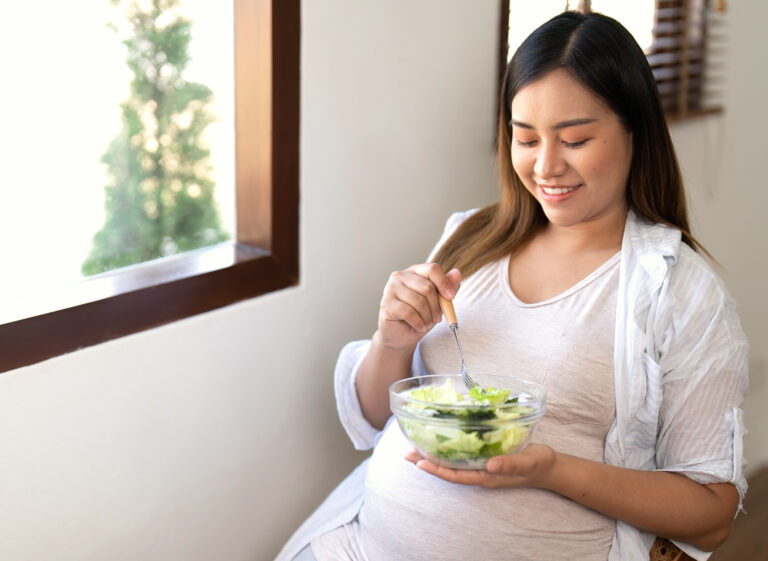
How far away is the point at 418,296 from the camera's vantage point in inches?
53.1

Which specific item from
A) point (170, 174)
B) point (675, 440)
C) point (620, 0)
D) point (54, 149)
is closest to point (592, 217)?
point (675, 440)

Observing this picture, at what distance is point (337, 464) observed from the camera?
179 centimetres

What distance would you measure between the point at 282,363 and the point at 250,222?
27cm

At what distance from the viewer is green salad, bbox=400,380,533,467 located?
3.57 feet

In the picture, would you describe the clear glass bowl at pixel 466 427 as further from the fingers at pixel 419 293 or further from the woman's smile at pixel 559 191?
the woman's smile at pixel 559 191

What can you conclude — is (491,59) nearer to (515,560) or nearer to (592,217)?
(592,217)

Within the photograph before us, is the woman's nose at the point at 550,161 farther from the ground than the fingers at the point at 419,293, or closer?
farther from the ground

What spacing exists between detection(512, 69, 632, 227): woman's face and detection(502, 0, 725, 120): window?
1.08 meters

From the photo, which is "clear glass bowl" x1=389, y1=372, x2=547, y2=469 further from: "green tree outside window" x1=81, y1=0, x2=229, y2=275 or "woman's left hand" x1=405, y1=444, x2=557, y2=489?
"green tree outside window" x1=81, y1=0, x2=229, y2=275

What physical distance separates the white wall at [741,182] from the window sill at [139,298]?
4.67ft

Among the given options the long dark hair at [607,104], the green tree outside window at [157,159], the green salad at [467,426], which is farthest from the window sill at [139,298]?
the green tree outside window at [157,159]

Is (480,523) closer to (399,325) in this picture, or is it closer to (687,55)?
(399,325)

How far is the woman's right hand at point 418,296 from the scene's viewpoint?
134 cm

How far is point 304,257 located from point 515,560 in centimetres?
66
